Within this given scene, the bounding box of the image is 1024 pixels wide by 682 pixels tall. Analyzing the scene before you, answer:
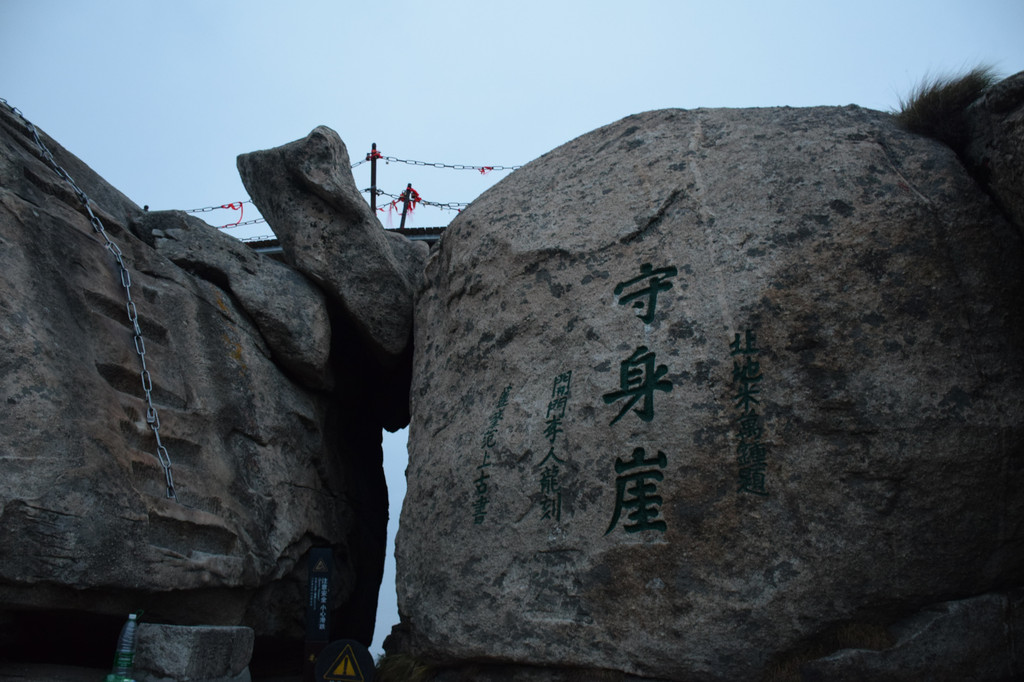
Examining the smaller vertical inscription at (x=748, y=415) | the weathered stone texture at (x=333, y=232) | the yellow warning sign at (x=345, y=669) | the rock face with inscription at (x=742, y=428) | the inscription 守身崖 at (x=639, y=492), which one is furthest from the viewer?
the weathered stone texture at (x=333, y=232)

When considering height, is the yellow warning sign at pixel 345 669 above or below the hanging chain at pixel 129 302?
below

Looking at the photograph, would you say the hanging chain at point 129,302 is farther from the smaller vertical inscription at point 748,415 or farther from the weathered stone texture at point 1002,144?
the weathered stone texture at point 1002,144

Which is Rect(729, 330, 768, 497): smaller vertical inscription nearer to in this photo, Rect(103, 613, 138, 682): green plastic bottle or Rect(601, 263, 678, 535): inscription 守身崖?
Rect(601, 263, 678, 535): inscription 守身崖

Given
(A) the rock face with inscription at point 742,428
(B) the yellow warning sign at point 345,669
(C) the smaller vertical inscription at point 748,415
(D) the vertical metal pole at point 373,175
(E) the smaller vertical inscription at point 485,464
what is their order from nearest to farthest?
(A) the rock face with inscription at point 742,428 → (C) the smaller vertical inscription at point 748,415 → (B) the yellow warning sign at point 345,669 → (E) the smaller vertical inscription at point 485,464 → (D) the vertical metal pole at point 373,175

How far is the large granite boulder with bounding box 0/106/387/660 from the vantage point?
14.2 ft

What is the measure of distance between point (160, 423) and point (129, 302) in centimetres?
90

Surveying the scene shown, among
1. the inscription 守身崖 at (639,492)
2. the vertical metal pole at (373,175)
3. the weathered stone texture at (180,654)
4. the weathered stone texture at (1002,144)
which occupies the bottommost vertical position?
the weathered stone texture at (180,654)

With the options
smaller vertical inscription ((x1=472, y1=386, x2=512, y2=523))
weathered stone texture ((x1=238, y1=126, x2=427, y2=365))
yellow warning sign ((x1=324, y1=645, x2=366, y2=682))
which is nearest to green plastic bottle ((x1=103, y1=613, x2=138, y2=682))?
yellow warning sign ((x1=324, y1=645, x2=366, y2=682))

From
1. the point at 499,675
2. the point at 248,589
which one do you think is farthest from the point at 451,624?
the point at 248,589

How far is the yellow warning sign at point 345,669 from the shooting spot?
15.5 feet

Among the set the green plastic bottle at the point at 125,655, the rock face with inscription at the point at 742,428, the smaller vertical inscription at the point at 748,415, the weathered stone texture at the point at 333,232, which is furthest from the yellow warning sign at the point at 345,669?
the weathered stone texture at the point at 333,232

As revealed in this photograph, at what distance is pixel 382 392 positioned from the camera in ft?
28.4

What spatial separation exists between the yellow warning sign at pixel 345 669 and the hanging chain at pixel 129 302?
1504 millimetres

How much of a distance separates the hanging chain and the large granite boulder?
31mm
